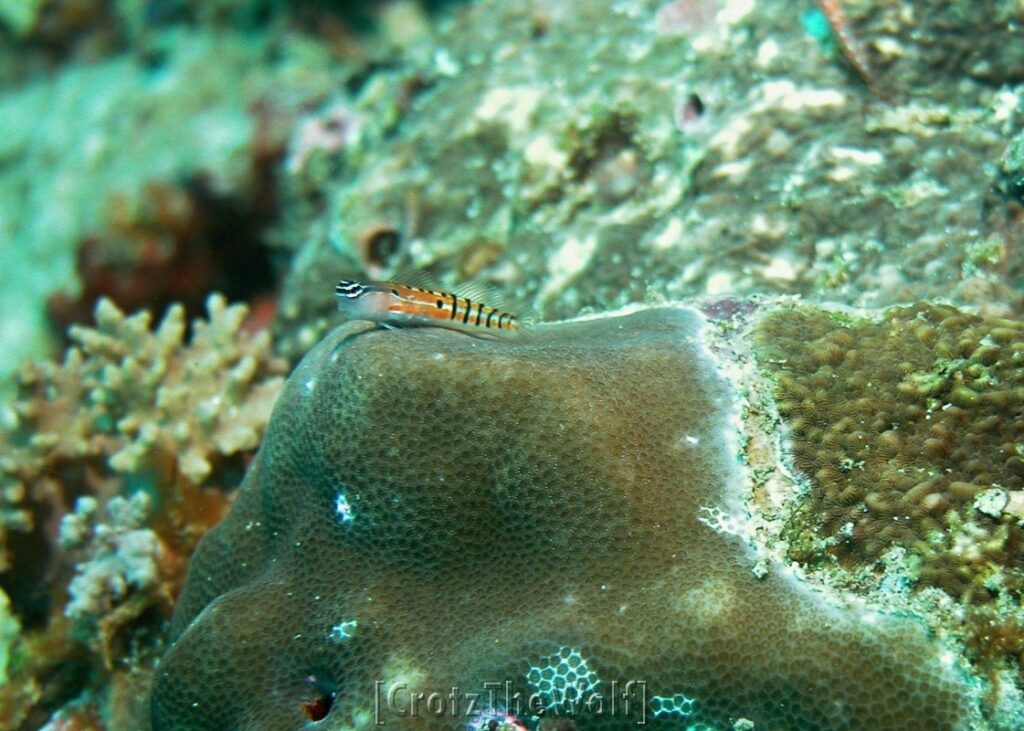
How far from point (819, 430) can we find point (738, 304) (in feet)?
1.98

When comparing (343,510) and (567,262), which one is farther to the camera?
(567,262)

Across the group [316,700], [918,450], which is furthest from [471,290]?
[918,450]

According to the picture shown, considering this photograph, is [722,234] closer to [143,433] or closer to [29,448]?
[143,433]

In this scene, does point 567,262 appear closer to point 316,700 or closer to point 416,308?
point 416,308

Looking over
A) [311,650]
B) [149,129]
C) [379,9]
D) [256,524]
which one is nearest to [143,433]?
[256,524]

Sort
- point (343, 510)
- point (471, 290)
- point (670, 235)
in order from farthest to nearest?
point (670, 235), point (471, 290), point (343, 510)

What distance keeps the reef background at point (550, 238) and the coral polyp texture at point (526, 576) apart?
0.25 meters

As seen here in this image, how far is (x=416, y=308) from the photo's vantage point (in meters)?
2.52

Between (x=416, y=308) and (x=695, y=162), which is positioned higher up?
(x=416, y=308)

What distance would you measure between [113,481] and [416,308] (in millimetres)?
2899

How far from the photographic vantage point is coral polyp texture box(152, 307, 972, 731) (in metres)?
2.02

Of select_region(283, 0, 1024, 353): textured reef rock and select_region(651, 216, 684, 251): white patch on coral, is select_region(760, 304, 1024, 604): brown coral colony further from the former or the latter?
select_region(651, 216, 684, 251): white patch on coral

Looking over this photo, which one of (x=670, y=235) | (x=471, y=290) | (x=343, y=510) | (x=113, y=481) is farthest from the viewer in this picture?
(x=113, y=481)

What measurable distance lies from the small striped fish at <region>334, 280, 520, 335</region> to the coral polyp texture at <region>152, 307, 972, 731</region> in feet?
0.21
